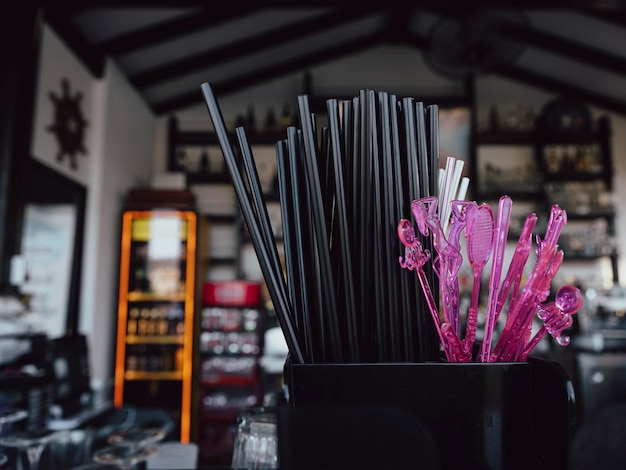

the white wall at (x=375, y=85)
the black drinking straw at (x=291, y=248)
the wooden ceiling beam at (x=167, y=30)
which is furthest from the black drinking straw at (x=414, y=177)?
the white wall at (x=375, y=85)

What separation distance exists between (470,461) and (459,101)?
222 inches

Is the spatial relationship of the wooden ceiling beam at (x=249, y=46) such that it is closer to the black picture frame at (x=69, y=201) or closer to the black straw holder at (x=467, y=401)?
the black picture frame at (x=69, y=201)

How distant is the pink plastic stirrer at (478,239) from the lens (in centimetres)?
45

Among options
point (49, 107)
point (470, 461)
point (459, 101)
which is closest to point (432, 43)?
point (459, 101)

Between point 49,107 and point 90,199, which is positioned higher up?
point 49,107

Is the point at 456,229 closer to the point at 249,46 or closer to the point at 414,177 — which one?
the point at 414,177

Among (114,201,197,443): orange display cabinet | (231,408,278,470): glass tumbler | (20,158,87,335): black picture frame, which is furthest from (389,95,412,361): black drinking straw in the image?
(114,201,197,443): orange display cabinet

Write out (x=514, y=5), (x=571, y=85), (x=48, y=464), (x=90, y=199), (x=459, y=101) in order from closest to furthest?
(x=48, y=464), (x=514, y=5), (x=90, y=199), (x=459, y=101), (x=571, y=85)

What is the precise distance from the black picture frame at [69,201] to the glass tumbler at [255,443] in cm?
344

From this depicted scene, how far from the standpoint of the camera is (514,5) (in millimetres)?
3355

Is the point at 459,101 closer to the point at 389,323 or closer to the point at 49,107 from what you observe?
the point at 49,107

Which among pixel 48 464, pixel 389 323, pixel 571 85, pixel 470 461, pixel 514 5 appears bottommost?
pixel 48 464

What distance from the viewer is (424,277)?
0.46 metres

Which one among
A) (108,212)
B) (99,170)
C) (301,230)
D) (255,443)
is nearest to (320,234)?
(301,230)
